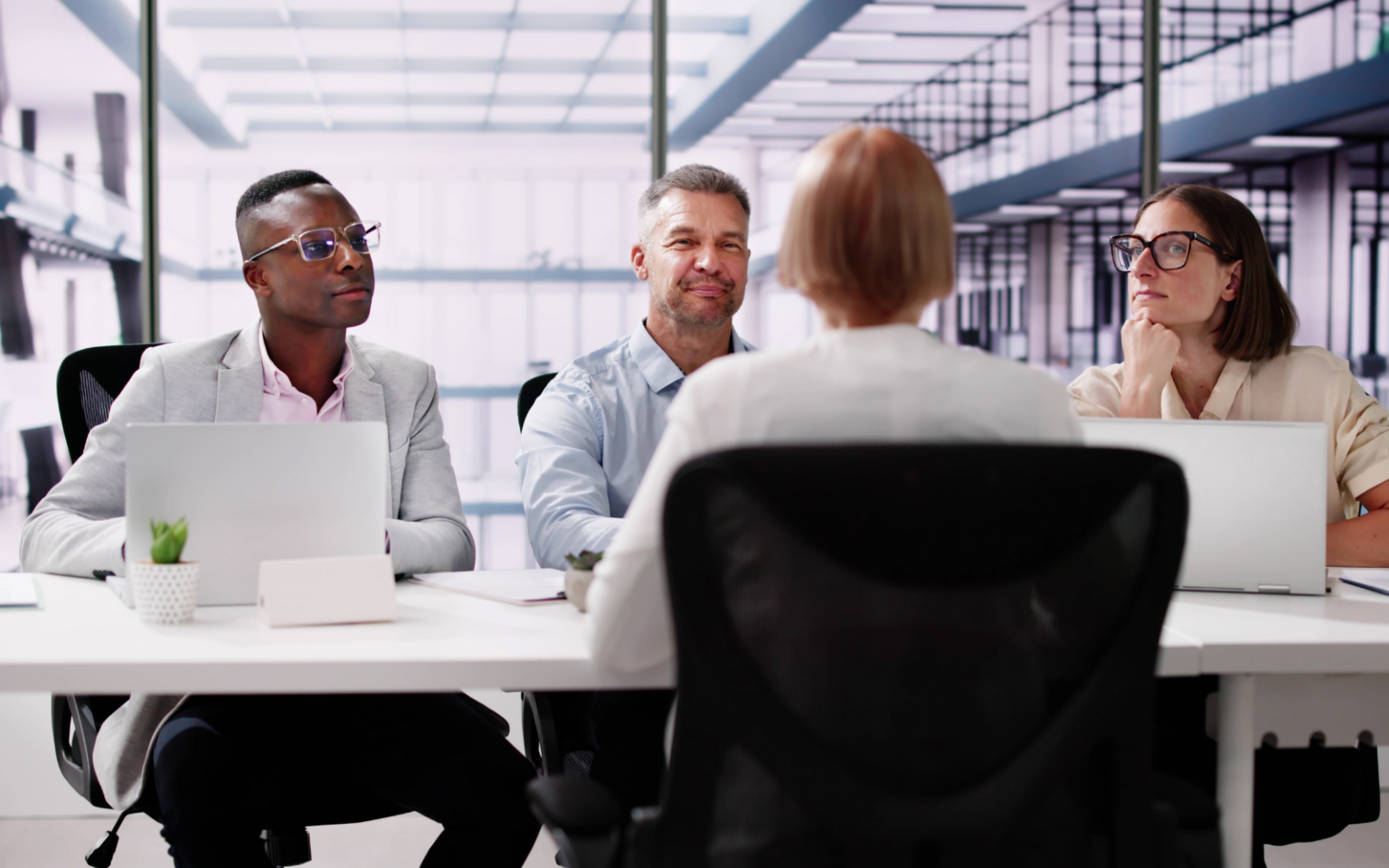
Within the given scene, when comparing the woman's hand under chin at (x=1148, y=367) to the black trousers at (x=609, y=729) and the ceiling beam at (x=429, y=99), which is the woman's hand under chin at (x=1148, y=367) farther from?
the ceiling beam at (x=429, y=99)

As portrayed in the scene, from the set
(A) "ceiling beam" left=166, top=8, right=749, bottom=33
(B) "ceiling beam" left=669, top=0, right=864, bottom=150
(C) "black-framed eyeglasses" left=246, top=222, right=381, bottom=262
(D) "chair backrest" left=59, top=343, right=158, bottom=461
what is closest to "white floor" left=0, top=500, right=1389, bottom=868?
(D) "chair backrest" left=59, top=343, right=158, bottom=461

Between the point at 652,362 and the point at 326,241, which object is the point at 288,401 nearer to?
the point at 326,241

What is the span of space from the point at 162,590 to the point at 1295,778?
172 cm

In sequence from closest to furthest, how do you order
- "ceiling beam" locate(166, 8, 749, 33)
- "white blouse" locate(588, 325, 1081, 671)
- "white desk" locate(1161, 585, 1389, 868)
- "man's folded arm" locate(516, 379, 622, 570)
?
1. "white blouse" locate(588, 325, 1081, 671)
2. "white desk" locate(1161, 585, 1389, 868)
3. "man's folded arm" locate(516, 379, 622, 570)
4. "ceiling beam" locate(166, 8, 749, 33)

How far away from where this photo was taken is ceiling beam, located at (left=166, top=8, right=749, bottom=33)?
3.77m

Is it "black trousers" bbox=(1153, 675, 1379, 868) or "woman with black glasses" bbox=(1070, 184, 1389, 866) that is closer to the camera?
"black trousers" bbox=(1153, 675, 1379, 868)

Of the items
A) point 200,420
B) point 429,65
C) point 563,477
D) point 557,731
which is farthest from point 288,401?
point 429,65

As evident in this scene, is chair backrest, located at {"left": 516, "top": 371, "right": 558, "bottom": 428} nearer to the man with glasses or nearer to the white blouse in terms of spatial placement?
the man with glasses

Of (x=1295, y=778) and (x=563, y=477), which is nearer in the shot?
(x=1295, y=778)

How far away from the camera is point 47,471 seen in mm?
3592

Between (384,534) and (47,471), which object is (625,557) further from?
(47,471)

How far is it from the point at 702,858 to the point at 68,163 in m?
3.56

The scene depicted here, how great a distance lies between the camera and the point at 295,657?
1258mm

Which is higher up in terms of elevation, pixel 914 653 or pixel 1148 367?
pixel 1148 367
